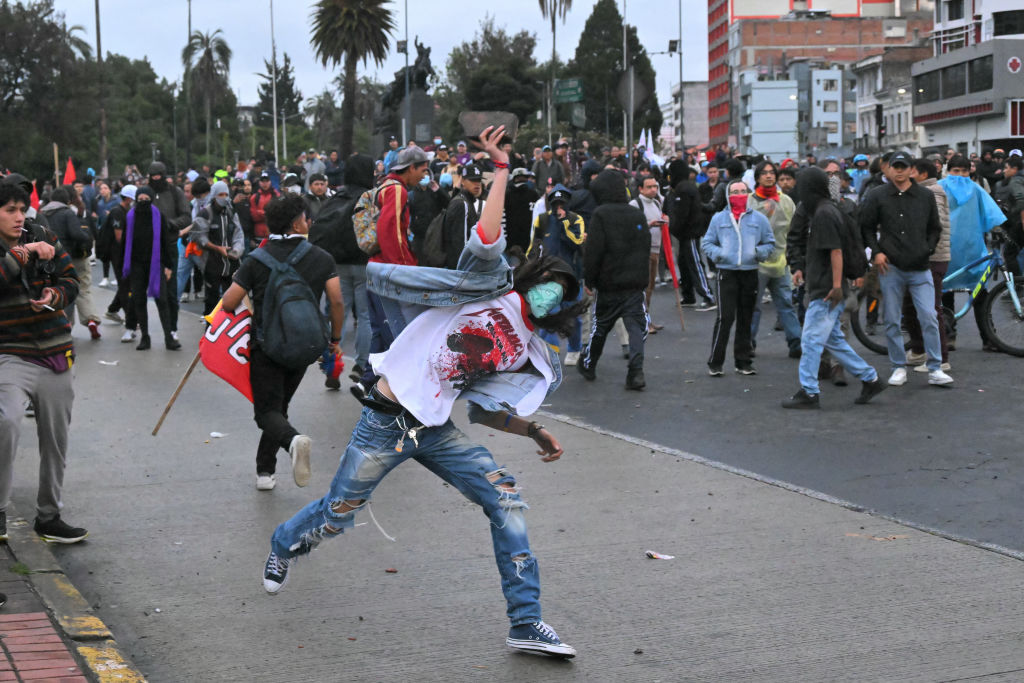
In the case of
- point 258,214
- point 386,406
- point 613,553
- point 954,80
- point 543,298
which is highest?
point 954,80

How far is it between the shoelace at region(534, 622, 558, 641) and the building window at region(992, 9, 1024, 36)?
90779mm

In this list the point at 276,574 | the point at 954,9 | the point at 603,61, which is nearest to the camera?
the point at 276,574

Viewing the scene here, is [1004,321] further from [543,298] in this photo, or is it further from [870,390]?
[543,298]

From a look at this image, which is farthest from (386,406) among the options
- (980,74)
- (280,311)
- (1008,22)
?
(1008,22)

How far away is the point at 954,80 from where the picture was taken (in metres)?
89.5

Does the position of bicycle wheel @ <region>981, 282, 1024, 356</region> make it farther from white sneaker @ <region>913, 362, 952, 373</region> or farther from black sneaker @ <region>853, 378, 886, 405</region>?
black sneaker @ <region>853, 378, 886, 405</region>

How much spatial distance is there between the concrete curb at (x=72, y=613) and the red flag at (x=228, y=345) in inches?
55.9

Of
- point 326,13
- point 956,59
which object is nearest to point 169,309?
point 326,13

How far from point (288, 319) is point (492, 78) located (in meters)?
69.0

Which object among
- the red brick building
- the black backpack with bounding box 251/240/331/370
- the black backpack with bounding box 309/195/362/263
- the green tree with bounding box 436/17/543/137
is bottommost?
the black backpack with bounding box 251/240/331/370

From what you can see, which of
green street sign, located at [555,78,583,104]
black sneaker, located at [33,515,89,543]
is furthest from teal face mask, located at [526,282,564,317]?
green street sign, located at [555,78,583,104]

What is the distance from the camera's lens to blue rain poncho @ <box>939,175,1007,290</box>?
12.6 m

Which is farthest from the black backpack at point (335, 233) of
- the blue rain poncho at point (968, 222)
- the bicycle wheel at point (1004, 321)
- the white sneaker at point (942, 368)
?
the bicycle wheel at point (1004, 321)

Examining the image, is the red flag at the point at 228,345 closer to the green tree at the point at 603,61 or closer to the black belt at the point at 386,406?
the black belt at the point at 386,406
